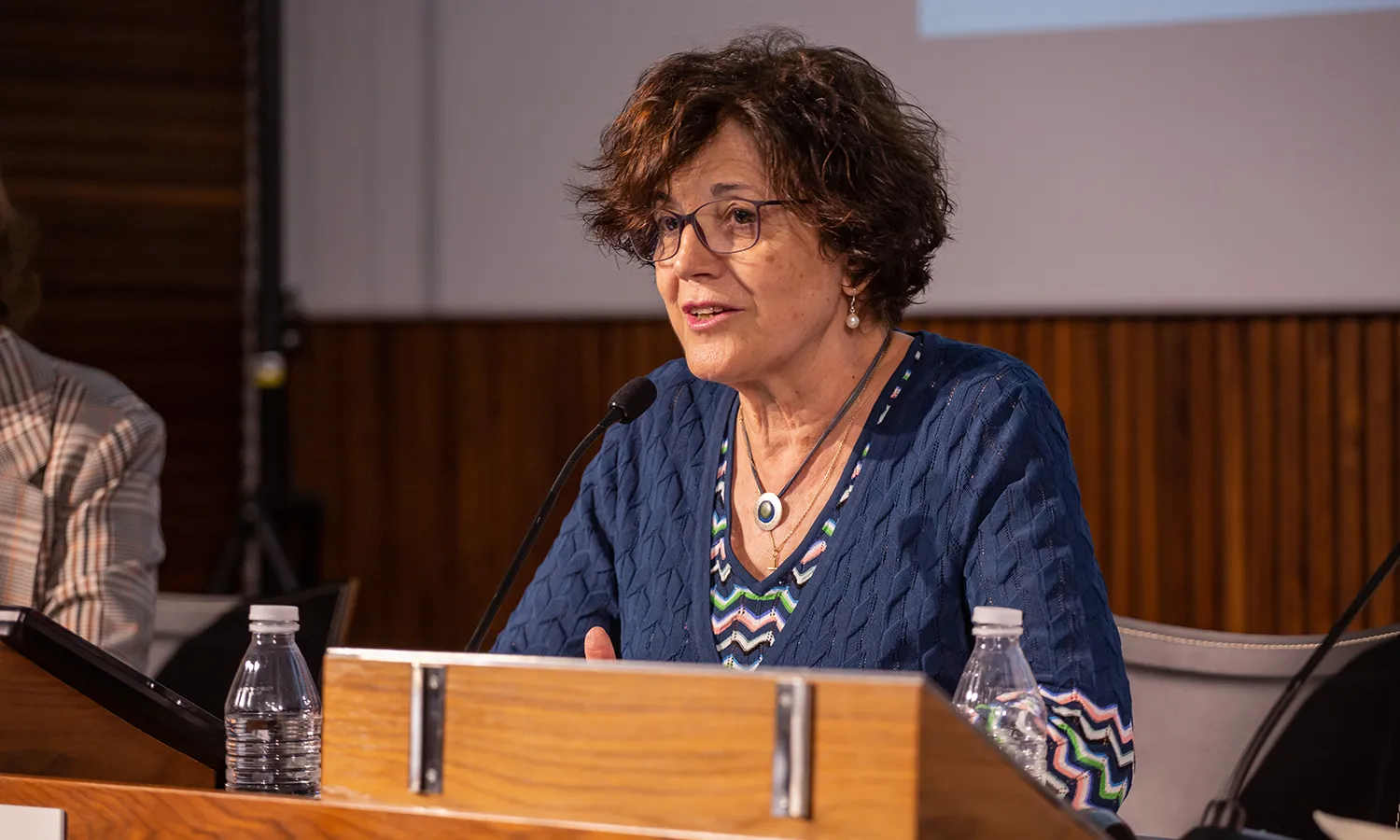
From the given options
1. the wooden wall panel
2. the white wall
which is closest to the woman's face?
the white wall

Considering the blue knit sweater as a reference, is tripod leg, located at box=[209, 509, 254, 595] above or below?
below

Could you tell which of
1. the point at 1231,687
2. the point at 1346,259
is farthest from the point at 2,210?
the point at 1346,259

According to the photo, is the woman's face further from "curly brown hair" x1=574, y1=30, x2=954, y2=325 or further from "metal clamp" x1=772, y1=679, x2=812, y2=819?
"metal clamp" x1=772, y1=679, x2=812, y2=819

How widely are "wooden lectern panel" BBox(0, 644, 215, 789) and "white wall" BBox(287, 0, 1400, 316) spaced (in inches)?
121

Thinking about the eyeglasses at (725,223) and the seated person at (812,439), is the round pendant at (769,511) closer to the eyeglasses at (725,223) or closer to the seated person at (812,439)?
the seated person at (812,439)

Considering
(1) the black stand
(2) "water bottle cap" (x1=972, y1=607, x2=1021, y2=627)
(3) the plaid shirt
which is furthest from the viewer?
(1) the black stand

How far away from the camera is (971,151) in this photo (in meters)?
4.02

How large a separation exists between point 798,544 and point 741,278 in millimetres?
333

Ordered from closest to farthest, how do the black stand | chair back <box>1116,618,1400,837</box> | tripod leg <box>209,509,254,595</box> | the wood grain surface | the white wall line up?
the wood grain surface → chair back <box>1116,618,1400,837</box> → the white wall → tripod leg <box>209,509,254,595</box> → the black stand

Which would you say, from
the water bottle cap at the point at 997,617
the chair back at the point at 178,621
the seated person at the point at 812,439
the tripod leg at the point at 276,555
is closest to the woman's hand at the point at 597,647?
the seated person at the point at 812,439

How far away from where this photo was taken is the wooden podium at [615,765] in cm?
92

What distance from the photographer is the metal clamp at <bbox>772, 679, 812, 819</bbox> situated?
3.05 feet

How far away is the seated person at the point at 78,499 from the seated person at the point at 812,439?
639mm

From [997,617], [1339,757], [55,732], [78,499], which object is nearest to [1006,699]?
[997,617]
